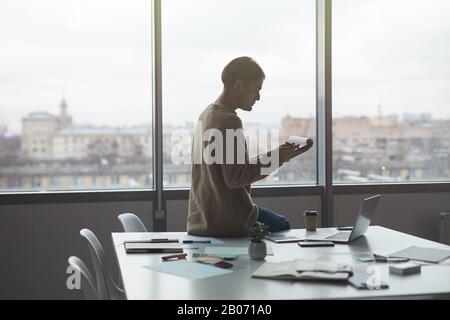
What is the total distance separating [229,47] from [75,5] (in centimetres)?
116

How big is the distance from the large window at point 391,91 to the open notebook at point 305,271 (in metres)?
2.79

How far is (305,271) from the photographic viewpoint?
222 cm

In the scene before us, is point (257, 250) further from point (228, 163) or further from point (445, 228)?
point (445, 228)

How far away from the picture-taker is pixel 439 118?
17.4 feet

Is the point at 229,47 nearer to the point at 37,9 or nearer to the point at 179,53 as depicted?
the point at 179,53

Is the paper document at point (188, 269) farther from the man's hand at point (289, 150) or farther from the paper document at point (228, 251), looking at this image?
the man's hand at point (289, 150)

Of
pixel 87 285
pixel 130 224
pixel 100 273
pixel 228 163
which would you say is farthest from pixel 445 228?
pixel 87 285

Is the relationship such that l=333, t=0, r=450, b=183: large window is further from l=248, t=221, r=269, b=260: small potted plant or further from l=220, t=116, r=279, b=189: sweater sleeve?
l=248, t=221, r=269, b=260: small potted plant

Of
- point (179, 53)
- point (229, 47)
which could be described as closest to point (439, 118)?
point (229, 47)

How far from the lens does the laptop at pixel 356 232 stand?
114 inches

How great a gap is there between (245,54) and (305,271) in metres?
2.94

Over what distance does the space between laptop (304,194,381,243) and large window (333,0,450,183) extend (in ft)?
6.44

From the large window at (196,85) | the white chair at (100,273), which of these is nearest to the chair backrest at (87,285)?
the white chair at (100,273)

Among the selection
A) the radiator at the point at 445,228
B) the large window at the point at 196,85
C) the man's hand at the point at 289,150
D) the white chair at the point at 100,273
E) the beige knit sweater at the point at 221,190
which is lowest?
the radiator at the point at 445,228
